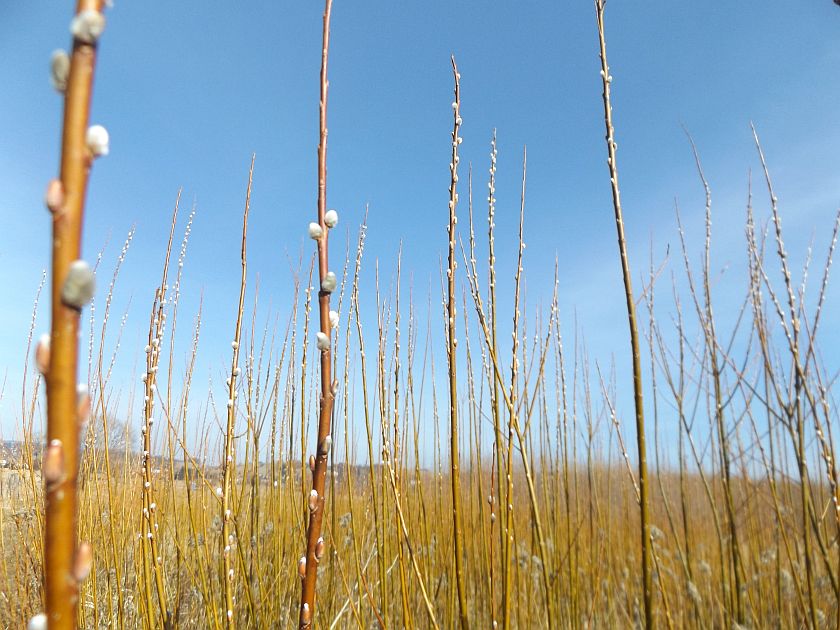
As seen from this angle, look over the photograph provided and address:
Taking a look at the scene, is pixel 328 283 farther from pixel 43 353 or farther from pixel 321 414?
pixel 43 353

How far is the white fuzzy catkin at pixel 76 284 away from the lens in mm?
201

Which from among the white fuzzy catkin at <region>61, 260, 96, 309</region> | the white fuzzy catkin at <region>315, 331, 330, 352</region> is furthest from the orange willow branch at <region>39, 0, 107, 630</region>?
the white fuzzy catkin at <region>315, 331, 330, 352</region>

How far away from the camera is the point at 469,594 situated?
7.11 feet

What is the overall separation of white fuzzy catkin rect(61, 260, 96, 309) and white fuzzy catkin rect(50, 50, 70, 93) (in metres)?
0.08

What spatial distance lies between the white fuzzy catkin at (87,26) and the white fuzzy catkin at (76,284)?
10 cm

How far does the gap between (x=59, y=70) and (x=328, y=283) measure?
0.28 metres

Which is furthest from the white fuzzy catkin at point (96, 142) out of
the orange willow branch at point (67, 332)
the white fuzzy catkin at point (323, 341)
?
the white fuzzy catkin at point (323, 341)

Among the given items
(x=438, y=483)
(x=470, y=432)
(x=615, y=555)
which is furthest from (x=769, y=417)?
(x=615, y=555)

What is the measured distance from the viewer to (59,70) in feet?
0.71

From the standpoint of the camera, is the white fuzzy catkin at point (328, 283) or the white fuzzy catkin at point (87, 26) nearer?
the white fuzzy catkin at point (87, 26)

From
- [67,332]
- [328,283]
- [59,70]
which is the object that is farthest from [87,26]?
[328,283]

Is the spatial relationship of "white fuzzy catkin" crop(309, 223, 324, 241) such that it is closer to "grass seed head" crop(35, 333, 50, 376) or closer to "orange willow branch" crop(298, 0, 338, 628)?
"orange willow branch" crop(298, 0, 338, 628)

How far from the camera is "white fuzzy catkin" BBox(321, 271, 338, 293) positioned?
0.48 metres

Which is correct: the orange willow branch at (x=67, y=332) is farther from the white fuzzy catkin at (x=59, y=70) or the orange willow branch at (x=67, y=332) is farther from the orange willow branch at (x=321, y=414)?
the orange willow branch at (x=321, y=414)
